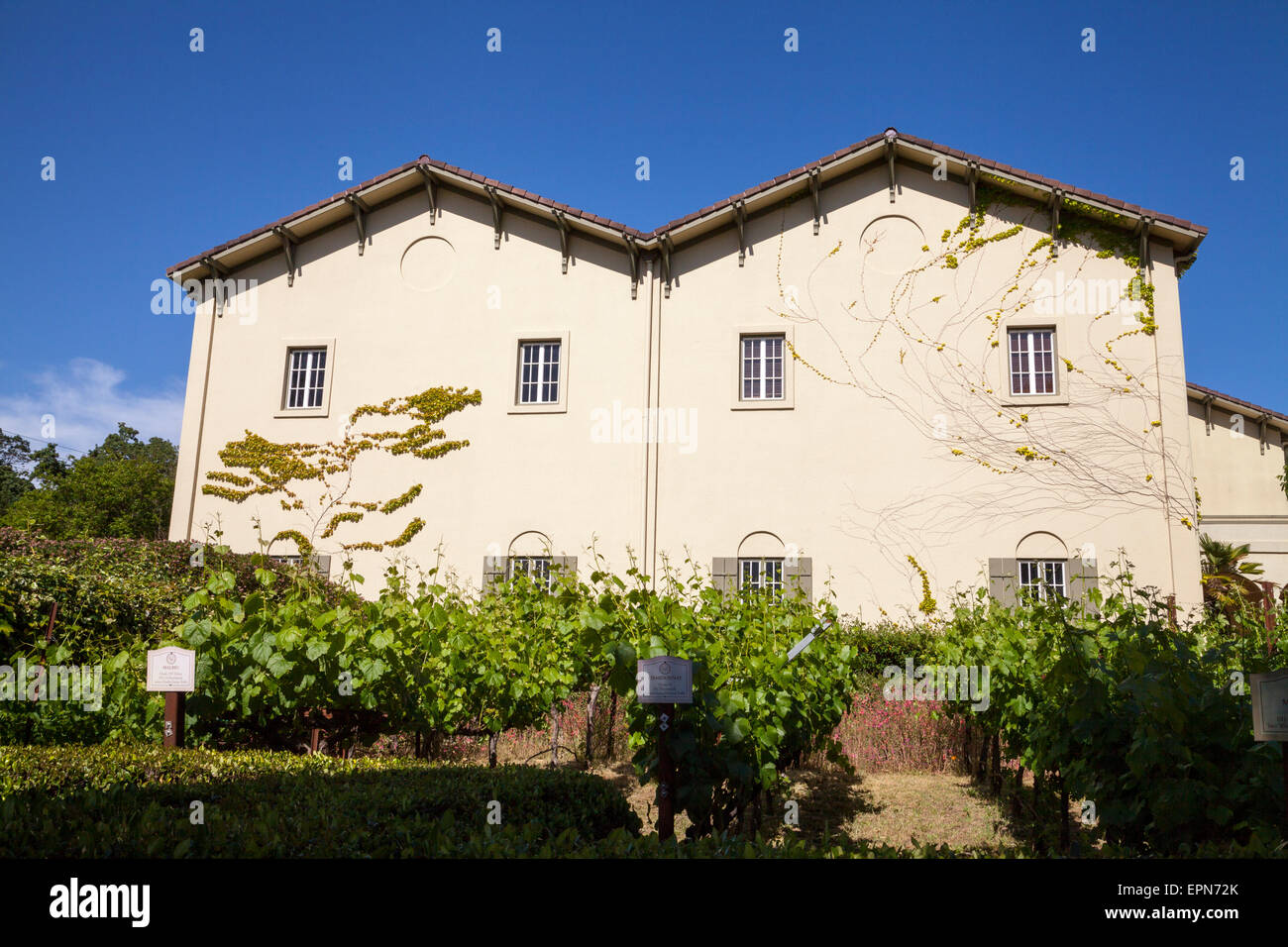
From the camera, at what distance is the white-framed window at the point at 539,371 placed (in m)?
16.7

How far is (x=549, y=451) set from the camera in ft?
53.4

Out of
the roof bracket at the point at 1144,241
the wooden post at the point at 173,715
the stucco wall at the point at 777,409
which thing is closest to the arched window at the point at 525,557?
the stucco wall at the point at 777,409

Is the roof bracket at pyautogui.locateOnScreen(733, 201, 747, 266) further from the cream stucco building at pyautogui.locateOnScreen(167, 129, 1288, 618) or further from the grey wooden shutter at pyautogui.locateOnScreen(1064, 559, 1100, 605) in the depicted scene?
the grey wooden shutter at pyautogui.locateOnScreen(1064, 559, 1100, 605)

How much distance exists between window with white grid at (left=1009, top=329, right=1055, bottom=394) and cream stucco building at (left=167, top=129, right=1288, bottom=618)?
0.04 m

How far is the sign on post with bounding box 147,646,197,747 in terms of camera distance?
233 inches

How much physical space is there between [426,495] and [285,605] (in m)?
9.29

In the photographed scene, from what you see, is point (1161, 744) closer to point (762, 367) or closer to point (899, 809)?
point (899, 809)

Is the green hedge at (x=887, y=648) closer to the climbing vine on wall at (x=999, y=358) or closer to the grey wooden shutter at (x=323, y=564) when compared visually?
the climbing vine on wall at (x=999, y=358)

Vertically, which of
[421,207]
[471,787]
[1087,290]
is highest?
[421,207]

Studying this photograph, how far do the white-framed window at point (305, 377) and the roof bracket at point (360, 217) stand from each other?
225cm

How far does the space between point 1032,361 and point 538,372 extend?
358 inches

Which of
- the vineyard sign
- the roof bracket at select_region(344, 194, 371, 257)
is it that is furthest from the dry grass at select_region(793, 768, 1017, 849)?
the roof bracket at select_region(344, 194, 371, 257)
